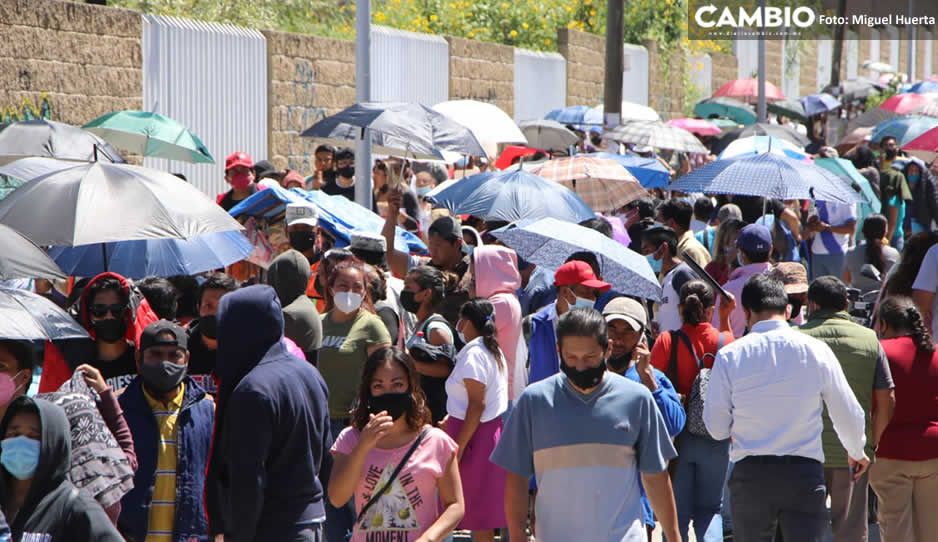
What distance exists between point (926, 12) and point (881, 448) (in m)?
64.4

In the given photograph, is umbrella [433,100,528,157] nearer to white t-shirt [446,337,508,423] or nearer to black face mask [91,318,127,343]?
white t-shirt [446,337,508,423]

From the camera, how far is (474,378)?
7.27 m

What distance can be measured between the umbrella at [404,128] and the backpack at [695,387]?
3854 millimetres

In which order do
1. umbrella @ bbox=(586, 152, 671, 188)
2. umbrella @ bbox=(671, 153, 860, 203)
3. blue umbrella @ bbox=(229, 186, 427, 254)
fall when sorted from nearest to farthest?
1. blue umbrella @ bbox=(229, 186, 427, 254)
2. umbrella @ bbox=(671, 153, 860, 203)
3. umbrella @ bbox=(586, 152, 671, 188)

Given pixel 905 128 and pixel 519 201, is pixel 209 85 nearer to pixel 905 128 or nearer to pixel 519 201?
pixel 519 201

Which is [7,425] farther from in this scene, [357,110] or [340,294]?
[357,110]

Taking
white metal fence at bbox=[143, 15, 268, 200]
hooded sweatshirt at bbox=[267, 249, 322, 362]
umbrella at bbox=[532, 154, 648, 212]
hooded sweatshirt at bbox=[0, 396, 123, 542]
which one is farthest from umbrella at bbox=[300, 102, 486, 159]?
hooded sweatshirt at bbox=[0, 396, 123, 542]

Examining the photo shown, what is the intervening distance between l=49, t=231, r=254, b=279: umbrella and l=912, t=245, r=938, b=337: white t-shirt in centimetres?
415

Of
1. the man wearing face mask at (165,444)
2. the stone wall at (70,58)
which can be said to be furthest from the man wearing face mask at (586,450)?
the stone wall at (70,58)

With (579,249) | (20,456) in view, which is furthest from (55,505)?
(579,249)

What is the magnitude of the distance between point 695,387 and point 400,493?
2.52m

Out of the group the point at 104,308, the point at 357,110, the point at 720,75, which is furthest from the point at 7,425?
the point at 720,75

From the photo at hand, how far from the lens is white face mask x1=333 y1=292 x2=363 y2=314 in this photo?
7.65 meters

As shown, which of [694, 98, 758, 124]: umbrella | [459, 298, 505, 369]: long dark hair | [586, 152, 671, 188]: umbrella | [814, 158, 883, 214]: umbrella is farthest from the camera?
[694, 98, 758, 124]: umbrella
